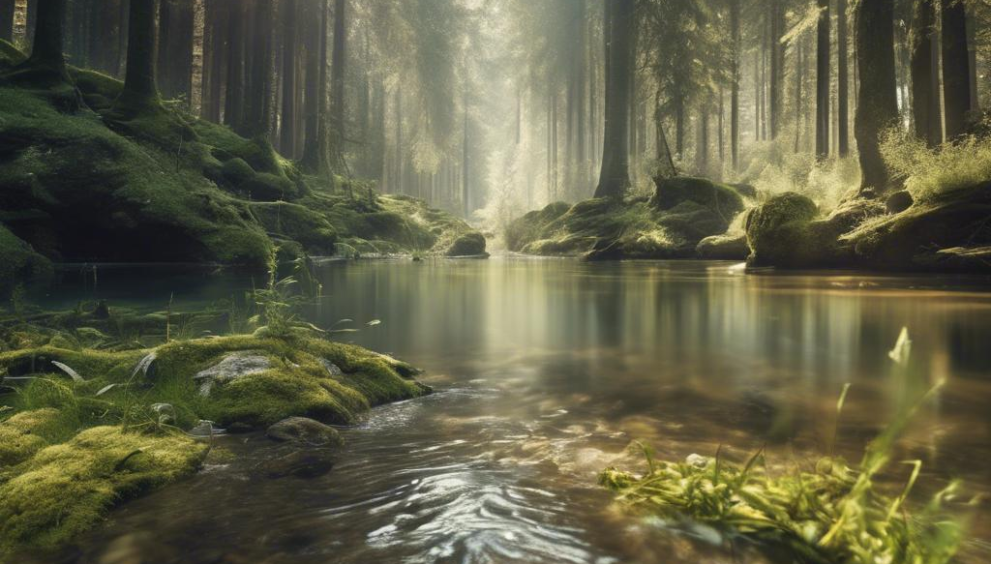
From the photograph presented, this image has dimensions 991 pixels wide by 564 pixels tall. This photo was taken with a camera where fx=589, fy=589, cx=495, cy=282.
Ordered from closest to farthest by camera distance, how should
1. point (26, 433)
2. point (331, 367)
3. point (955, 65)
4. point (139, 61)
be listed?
point (26, 433), point (331, 367), point (955, 65), point (139, 61)

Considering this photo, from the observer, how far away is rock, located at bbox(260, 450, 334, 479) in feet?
8.64

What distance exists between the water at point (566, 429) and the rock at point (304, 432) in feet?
0.33

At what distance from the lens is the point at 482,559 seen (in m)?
1.83

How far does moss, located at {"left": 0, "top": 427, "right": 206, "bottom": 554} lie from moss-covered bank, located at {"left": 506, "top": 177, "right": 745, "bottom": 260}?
62.0 ft

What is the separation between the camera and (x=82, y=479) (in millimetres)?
2314

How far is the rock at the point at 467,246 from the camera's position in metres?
26.3

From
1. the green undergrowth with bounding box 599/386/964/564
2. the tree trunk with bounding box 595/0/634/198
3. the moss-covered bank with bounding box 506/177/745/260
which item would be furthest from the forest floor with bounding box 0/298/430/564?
the tree trunk with bounding box 595/0/634/198

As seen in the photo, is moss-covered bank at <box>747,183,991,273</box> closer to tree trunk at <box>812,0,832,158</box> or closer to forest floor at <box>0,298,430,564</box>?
forest floor at <box>0,298,430,564</box>

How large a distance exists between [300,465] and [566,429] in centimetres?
139

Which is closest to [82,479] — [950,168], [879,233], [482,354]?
[482,354]

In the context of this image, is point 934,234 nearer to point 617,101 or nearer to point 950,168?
point 950,168

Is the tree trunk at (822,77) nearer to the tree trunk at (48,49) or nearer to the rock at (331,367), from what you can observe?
the rock at (331,367)

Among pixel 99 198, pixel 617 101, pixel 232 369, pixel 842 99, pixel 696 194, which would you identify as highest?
pixel 617 101

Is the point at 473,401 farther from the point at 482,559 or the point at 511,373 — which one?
the point at 482,559
